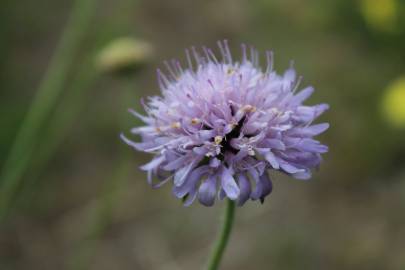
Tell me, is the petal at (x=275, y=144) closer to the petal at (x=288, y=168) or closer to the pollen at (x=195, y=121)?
the petal at (x=288, y=168)

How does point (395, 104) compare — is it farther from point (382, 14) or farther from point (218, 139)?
point (218, 139)

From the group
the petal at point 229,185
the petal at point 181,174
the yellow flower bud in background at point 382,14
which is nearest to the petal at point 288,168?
the petal at point 229,185

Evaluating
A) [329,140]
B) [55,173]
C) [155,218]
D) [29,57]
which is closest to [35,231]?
[55,173]

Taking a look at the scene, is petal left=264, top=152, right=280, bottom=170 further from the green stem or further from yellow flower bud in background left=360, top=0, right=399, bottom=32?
yellow flower bud in background left=360, top=0, right=399, bottom=32

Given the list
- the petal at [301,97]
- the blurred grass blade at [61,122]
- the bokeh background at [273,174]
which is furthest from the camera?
the bokeh background at [273,174]

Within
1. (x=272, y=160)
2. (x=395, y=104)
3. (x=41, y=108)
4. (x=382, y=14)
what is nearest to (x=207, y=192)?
(x=272, y=160)

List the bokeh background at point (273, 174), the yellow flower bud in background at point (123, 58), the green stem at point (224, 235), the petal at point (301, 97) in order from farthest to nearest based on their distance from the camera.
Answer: the bokeh background at point (273, 174), the yellow flower bud in background at point (123, 58), the petal at point (301, 97), the green stem at point (224, 235)

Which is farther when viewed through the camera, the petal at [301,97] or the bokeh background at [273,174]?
the bokeh background at [273,174]
